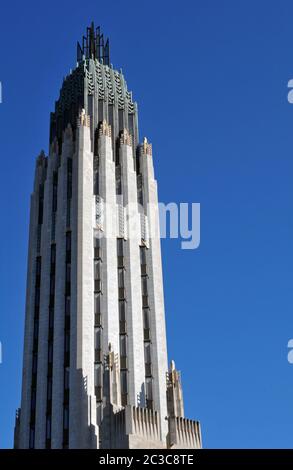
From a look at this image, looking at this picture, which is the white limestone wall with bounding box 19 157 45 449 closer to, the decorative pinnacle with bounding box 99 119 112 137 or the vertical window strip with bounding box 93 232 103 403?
the vertical window strip with bounding box 93 232 103 403

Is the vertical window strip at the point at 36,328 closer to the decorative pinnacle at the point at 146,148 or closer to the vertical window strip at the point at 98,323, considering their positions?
the vertical window strip at the point at 98,323

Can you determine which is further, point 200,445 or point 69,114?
point 69,114

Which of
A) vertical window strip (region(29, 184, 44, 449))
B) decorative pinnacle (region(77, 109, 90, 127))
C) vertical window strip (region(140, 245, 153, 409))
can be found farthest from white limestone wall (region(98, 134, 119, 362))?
vertical window strip (region(29, 184, 44, 449))

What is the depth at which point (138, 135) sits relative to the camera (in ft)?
284

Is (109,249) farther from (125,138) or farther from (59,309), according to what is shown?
(125,138)

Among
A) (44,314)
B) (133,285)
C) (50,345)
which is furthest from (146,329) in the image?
(44,314)

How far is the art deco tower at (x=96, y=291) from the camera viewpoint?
209 feet

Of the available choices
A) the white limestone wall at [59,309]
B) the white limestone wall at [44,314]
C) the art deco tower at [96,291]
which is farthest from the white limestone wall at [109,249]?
the white limestone wall at [44,314]

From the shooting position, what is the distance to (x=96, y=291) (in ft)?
232

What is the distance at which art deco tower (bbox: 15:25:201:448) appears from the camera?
63719 millimetres
